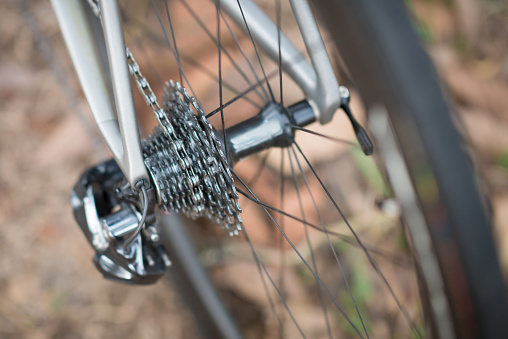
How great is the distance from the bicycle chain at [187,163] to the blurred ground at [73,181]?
1.16 feet

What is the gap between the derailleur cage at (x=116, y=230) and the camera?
352 millimetres

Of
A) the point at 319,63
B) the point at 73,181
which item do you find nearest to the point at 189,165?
the point at 319,63

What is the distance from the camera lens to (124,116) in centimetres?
30

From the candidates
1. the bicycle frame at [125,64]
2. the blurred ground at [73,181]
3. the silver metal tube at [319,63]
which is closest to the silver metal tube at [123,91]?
the bicycle frame at [125,64]

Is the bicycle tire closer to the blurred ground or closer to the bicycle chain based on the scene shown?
the bicycle chain

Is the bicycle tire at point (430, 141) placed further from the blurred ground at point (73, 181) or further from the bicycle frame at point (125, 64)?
the blurred ground at point (73, 181)

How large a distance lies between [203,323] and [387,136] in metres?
0.37

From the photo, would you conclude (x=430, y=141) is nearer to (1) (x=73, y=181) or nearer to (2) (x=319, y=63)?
(2) (x=319, y=63)

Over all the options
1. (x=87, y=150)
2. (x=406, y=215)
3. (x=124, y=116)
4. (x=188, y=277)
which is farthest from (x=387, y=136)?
(x=87, y=150)

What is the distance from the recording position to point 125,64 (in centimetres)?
30

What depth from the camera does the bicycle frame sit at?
11.7 inches

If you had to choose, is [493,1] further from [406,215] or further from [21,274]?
[21,274]

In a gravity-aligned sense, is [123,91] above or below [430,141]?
above

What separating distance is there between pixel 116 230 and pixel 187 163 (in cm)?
9
